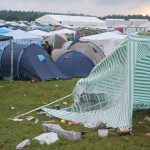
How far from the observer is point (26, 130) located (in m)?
8.05

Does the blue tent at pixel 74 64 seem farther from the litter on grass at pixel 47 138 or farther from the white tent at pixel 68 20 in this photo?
the white tent at pixel 68 20

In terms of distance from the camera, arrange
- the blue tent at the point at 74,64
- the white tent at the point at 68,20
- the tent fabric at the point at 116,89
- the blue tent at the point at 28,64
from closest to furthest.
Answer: the tent fabric at the point at 116,89, the blue tent at the point at 28,64, the blue tent at the point at 74,64, the white tent at the point at 68,20

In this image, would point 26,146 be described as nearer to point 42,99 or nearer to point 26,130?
point 26,130

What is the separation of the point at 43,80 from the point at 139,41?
8089 millimetres

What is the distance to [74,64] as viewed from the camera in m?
18.1

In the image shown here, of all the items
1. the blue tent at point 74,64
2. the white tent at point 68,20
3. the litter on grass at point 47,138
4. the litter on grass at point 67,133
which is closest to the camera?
the litter on grass at point 47,138

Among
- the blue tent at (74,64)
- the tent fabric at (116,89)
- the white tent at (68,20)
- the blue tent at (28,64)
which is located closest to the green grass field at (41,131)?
the tent fabric at (116,89)

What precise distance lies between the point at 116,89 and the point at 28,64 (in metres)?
7.78

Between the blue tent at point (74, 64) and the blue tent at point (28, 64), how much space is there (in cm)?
Answer: 119

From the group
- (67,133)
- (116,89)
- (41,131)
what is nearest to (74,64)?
(116,89)

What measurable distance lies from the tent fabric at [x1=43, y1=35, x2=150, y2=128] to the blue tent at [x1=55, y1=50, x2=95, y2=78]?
25.5 ft

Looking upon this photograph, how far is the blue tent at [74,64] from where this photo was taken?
18.0 meters

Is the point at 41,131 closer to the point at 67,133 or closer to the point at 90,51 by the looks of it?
the point at 67,133

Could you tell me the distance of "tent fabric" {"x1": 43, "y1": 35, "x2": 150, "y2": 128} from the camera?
808 centimetres
